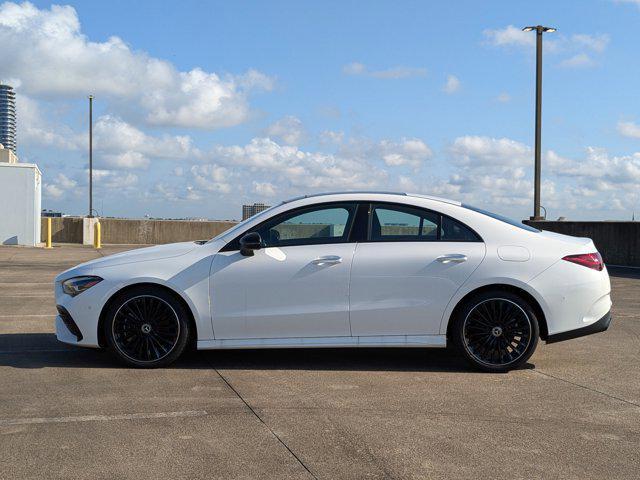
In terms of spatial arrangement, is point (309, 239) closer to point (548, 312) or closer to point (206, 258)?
point (206, 258)

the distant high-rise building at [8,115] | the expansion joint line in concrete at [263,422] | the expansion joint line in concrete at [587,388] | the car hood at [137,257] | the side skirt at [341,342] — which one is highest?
the distant high-rise building at [8,115]

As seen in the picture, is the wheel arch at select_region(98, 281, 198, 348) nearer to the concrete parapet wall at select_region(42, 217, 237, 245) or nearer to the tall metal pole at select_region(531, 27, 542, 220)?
the tall metal pole at select_region(531, 27, 542, 220)

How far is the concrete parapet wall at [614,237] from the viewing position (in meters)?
19.6

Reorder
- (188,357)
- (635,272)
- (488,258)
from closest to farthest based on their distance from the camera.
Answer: (488,258)
(188,357)
(635,272)

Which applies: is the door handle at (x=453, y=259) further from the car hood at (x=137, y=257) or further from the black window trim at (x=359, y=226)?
the car hood at (x=137, y=257)

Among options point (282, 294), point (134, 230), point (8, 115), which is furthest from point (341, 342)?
point (8, 115)

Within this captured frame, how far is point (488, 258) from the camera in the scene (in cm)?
636

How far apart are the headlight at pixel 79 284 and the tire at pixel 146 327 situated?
252 mm

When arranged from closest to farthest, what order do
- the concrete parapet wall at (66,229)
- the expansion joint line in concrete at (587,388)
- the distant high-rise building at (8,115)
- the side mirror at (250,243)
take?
the expansion joint line in concrete at (587,388)
the side mirror at (250,243)
the concrete parapet wall at (66,229)
the distant high-rise building at (8,115)

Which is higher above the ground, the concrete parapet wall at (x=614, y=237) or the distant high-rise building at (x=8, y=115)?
the distant high-rise building at (x=8, y=115)

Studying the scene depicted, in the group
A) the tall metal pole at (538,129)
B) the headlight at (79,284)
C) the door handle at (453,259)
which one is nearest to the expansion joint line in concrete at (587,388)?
the door handle at (453,259)

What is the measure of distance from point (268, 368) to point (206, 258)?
3.61 ft

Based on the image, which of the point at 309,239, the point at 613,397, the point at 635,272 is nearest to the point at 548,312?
the point at 613,397

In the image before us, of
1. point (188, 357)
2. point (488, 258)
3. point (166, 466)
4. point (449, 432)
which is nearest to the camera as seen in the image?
point (166, 466)
